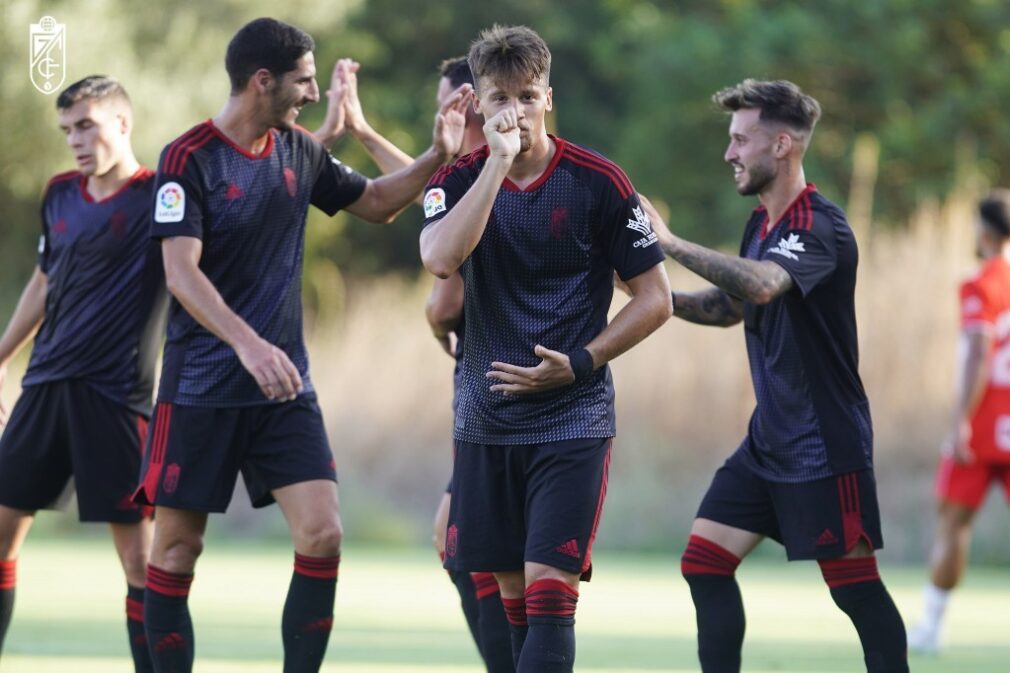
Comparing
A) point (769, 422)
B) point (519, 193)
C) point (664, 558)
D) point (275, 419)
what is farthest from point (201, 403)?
point (664, 558)

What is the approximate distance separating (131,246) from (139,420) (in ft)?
2.50

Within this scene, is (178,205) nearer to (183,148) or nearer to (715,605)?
(183,148)

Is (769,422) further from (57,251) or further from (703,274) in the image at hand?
(57,251)

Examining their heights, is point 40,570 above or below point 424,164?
below

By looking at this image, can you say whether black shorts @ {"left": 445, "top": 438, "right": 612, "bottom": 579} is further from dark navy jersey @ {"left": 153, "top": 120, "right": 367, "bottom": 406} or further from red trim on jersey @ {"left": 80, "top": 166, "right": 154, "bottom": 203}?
→ red trim on jersey @ {"left": 80, "top": 166, "right": 154, "bottom": 203}

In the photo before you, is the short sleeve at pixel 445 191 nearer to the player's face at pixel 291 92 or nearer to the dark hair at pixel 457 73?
the player's face at pixel 291 92

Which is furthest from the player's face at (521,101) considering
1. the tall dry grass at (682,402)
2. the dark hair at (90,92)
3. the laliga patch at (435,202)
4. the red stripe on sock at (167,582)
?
the tall dry grass at (682,402)

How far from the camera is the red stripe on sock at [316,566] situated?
6801mm

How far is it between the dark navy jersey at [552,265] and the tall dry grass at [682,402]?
9.73 metres

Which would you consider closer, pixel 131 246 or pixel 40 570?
pixel 131 246

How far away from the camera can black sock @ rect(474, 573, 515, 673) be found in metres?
6.90

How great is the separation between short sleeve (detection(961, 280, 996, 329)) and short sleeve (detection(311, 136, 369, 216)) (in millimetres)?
4381

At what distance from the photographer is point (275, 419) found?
6.88m

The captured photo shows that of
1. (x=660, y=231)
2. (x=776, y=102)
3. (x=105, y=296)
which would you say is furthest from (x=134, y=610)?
(x=776, y=102)
